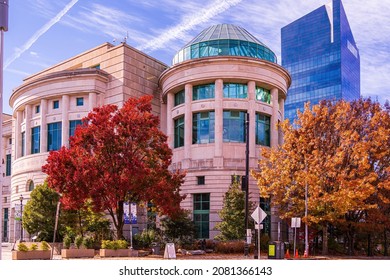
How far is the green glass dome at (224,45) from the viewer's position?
163ft

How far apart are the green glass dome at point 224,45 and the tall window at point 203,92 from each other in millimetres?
3022

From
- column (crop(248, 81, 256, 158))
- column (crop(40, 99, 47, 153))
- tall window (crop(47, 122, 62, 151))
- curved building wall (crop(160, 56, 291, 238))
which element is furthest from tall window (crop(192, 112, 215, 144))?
column (crop(40, 99, 47, 153))

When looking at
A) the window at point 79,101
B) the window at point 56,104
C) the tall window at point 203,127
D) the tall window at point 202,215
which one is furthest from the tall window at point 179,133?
the window at point 56,104

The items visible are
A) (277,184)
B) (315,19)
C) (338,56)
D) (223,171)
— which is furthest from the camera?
(338,56)

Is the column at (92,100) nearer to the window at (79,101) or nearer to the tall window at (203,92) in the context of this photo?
the window at (79,101)

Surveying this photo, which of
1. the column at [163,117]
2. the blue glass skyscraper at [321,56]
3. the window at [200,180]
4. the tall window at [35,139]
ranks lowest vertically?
the window at [200,180]

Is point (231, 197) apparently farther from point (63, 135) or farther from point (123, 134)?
point (63, 135)

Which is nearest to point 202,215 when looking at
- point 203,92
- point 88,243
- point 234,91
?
point 203,92

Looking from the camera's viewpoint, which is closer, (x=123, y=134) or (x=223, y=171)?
(x=123, y=134)

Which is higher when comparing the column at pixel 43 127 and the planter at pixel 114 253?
the column at pixel 43 127

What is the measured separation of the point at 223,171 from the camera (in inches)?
1837

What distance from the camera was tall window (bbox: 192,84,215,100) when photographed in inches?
1912
